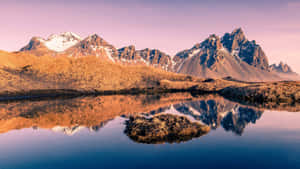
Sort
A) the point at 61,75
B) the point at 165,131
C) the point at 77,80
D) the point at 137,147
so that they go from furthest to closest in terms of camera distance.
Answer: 1. the point at 61,75
2. the point at 77,80
3. the point at 165,131
4. the point at 137,147

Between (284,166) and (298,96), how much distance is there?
69.9 meters

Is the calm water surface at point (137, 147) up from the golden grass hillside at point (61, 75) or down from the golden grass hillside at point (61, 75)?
down

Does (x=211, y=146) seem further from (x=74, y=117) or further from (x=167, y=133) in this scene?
(x=74, y=117)

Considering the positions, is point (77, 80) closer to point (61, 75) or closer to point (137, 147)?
point (61, 75)

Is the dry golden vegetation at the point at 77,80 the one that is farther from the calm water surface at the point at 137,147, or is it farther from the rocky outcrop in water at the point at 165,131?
the rocky outcrop in water at the point at 165,131

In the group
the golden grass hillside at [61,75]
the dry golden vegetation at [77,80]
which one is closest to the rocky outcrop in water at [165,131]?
the dry golden vegetation at [77,80]

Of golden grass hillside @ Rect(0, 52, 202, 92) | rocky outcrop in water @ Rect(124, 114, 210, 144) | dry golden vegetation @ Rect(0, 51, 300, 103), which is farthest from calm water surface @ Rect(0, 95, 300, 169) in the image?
golden grass hillside @ Rect(0, 52, 202, 92)

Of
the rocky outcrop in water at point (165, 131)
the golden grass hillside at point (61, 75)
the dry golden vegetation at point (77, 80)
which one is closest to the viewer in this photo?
the rocky outcrop in water at point (165, 131)

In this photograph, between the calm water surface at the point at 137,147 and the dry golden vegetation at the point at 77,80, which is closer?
the calm water surface at the point at 137,147

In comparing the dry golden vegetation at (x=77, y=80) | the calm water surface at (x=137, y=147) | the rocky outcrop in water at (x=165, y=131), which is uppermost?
the dry golden vegetation at (x=77, y=80)

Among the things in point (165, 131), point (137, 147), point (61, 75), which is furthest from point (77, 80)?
point (137, 147)

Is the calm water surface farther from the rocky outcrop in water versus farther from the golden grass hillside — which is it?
the golden grass hillside

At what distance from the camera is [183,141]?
2966 centimetres

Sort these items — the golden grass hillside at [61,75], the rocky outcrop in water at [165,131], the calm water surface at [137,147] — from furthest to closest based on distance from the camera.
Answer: the golden grass hillside at [61,75] < the rocky outcrop in water at [165,131] < the calm water surface at [137,147]
